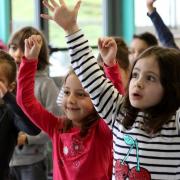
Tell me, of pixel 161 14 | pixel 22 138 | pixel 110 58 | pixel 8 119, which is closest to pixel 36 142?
pixel 22 138

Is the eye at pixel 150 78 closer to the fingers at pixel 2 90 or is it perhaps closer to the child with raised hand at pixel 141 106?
the child with raised hand at pixel 141 106

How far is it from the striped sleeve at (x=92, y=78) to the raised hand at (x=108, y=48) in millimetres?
87

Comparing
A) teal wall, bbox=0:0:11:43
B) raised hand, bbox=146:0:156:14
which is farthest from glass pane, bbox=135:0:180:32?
raised hand, bbox=146:0:156:14

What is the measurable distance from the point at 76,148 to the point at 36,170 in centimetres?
67

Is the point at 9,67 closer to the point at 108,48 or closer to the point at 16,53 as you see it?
the point at 16,53

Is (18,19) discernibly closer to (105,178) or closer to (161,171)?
(105,178)

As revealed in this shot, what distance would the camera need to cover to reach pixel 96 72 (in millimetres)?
1289

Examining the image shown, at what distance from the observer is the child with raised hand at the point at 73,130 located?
1470 mm

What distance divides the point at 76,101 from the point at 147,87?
Result: 36 centimetres

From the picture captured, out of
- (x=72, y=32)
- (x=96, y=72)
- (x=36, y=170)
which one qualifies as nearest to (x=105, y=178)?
(x=96, y=72)

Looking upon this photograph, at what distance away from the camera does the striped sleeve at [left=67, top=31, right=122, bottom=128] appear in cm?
127

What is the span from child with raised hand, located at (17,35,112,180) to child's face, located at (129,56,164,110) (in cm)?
30

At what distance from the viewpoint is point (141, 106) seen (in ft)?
4.03

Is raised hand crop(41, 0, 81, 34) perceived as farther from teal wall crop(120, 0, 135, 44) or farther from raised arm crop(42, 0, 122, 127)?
teal wall crop(120, 0, 135, 44)
